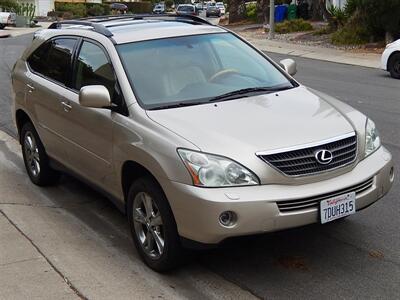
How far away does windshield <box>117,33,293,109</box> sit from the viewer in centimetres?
465

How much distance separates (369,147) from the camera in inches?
174

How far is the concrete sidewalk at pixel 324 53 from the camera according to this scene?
19031mm

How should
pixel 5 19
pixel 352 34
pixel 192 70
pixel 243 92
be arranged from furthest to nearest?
pixel 5 19, pixel 352 34, pixel 192 70, pixel 243 92

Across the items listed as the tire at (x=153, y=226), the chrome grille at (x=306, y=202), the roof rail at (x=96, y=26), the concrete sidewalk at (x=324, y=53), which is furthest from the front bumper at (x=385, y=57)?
the tire at (x=153, y=226)

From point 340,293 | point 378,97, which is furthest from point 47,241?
point 378,97

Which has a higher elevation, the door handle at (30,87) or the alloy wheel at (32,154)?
the door handle at (30,87)

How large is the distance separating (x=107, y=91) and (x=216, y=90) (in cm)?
86

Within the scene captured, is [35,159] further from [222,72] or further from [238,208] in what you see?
[238,208]

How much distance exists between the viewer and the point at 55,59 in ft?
19.2

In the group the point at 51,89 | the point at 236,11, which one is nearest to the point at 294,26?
the point at 236,11

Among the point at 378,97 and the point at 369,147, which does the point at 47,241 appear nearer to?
the point at 369,147

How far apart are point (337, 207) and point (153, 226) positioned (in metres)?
1.26

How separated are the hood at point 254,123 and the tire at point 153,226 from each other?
467mm

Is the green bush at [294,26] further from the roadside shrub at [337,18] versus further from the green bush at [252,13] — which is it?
the green bush at [252,13]
